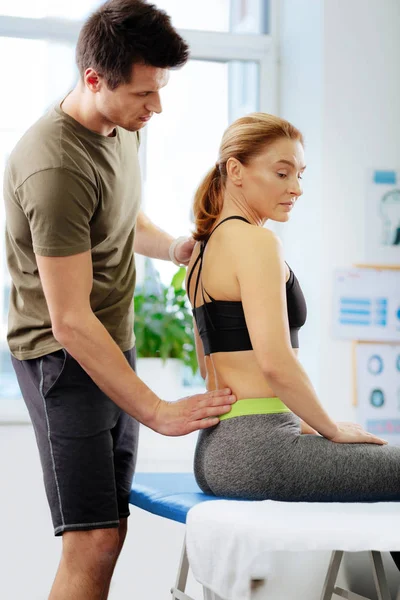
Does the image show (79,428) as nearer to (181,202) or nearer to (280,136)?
(280,136)

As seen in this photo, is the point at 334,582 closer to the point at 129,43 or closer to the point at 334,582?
the point at 334,582

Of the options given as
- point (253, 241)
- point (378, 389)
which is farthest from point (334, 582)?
point (378, 389)

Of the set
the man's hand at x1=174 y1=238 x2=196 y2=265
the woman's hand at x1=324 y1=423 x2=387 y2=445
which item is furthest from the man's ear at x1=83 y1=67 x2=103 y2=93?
the woman's hand at x1=324 y1=423 x2=387 y2=445

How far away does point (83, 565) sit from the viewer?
5.03ft

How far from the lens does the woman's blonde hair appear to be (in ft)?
5.03

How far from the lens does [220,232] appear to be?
4.98 feet

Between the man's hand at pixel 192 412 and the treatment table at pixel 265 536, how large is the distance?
7.6 inches

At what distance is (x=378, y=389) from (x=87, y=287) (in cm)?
162

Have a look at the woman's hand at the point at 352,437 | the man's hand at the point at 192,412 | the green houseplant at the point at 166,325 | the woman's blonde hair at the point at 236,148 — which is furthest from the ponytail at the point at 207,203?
Result: the green houseplant at the point at 166,325

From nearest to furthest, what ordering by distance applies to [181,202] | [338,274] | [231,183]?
[231,183] → [338,274] → [181,202]

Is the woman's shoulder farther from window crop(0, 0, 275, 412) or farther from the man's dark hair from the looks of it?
window crop(0, 0, 275, 412)

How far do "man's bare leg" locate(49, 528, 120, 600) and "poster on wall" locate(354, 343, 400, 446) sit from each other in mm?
1454

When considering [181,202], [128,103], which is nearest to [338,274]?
[181,202]

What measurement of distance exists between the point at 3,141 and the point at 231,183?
5.17 ft
